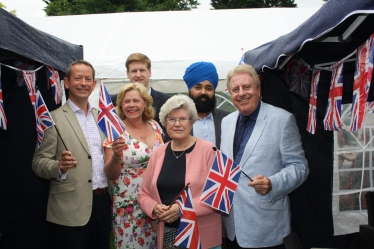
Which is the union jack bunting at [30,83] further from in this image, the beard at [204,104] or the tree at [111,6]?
the tree at [111,6]

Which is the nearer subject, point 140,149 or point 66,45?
point 140,149

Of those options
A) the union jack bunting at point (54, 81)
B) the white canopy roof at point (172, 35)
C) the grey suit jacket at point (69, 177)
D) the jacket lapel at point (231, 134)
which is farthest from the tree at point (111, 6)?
the jacket lapel at point (231, 134)

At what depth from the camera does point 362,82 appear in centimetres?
211

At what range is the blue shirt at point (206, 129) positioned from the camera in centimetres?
341

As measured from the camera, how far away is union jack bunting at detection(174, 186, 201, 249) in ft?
8.30

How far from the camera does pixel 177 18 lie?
330 inches

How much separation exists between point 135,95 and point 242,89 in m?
1.04

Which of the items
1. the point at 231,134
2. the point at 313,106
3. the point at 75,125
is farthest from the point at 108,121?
the point at 313,106

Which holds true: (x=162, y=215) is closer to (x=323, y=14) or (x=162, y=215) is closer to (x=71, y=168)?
(x=71, y=168)

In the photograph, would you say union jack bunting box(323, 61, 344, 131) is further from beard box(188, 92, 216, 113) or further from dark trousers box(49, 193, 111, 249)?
dark trousers box(49, 193, 111, 249)

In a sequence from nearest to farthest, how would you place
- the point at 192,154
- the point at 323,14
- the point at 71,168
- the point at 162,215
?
the point at 323,14 < the point at 162,215 < the point at 192,154 < the point at 71,168

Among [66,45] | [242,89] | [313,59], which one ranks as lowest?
[242,89]

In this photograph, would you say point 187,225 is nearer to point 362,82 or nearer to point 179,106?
point 179,106

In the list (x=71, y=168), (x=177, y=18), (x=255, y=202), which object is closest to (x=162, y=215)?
(x=255, y=202)
